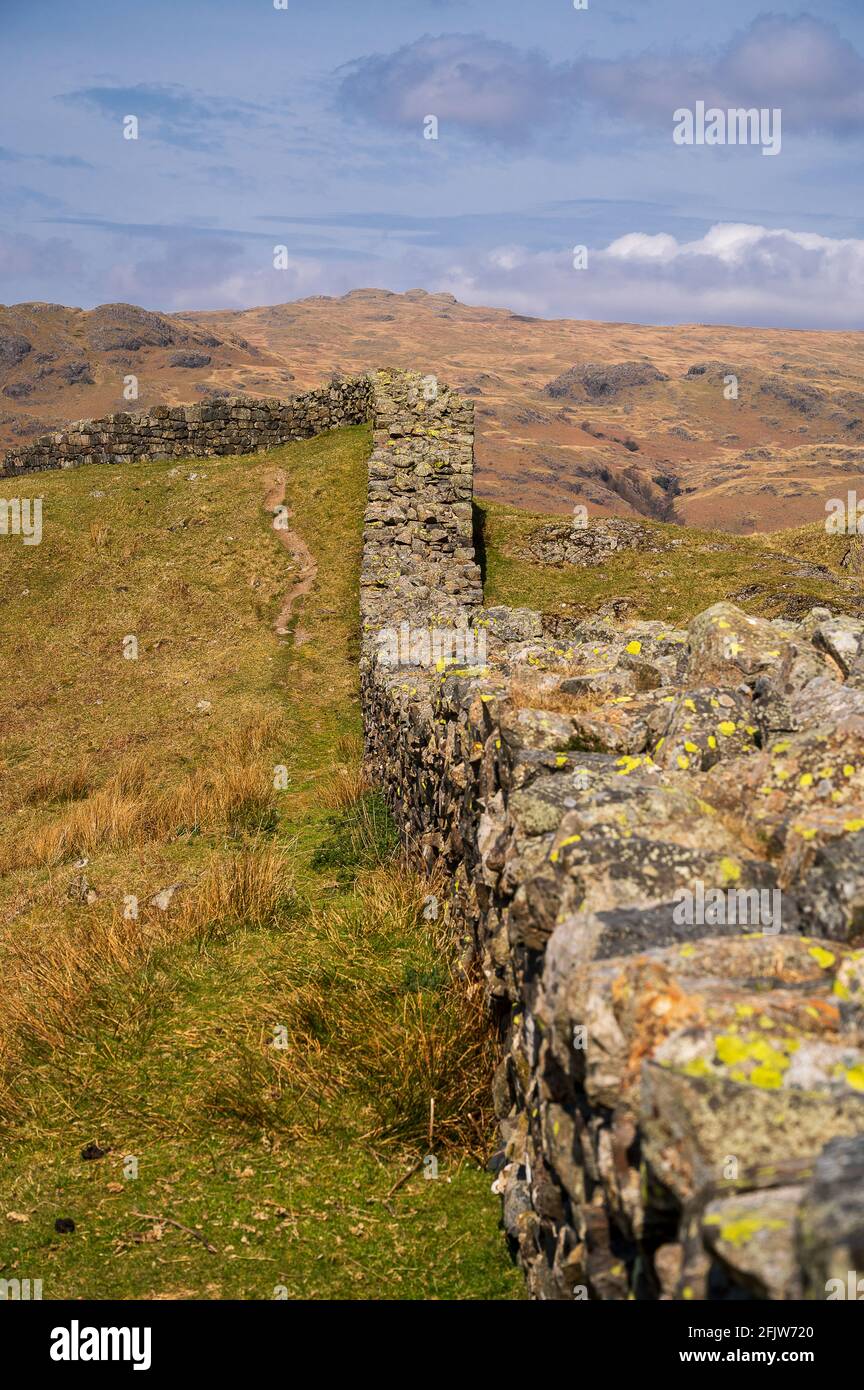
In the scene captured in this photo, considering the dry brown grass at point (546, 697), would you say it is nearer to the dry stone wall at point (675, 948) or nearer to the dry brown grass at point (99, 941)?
the dry stone wall at point (675, 948)

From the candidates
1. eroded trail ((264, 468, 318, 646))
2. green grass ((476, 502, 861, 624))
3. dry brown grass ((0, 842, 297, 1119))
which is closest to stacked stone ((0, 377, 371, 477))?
eroded trail ((264, 468, 318, 646))

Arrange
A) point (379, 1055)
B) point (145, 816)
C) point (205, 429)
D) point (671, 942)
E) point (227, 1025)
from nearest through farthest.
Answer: point (671, 942), point (379, 1055), point (227, 1025), point (145, 816), point (205, 429)

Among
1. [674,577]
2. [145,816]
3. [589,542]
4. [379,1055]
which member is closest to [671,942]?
[379,1055]

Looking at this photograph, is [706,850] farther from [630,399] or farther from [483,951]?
[630,399]

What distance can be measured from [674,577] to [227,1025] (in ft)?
49.1

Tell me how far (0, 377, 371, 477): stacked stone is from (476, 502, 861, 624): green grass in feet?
21.4

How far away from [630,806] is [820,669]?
2.14 metres

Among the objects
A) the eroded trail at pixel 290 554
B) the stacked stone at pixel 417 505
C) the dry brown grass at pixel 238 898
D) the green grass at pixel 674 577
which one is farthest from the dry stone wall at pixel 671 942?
the eroded trail at pixel 290 554

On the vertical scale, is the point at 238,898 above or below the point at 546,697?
below

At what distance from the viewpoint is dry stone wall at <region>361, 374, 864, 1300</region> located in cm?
242

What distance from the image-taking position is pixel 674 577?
19.5 meters

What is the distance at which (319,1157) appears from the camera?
5586mm

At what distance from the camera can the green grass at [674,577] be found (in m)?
17.9

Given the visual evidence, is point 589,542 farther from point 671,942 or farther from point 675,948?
point 675,948
